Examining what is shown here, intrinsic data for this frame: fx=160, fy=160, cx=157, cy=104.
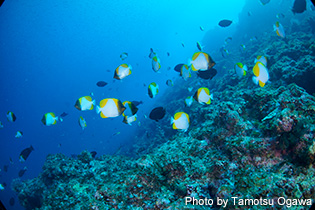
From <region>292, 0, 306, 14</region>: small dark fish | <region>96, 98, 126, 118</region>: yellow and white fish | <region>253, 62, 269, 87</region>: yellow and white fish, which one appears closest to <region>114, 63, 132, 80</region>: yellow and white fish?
<region>96, 98, 126, 118</region>: yellow and white fish

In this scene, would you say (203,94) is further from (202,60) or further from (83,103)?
(83,103)

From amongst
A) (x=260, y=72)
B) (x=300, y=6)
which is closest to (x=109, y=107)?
(x=260, y=72)

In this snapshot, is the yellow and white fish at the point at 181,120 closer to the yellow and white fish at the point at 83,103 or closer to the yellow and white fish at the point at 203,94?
the yellow and white fish at the point at 203,94

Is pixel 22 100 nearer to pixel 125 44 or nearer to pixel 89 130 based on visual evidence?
pixel 89 130

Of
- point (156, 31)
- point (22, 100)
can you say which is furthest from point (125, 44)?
point (22, 100)

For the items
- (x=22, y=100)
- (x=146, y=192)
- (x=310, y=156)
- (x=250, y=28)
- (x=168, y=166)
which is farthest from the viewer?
(x=22, y=100)

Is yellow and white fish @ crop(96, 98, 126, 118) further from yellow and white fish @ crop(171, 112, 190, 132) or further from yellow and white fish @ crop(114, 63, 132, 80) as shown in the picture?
yellow and white fish @ crop(114, 63, 132, 80)

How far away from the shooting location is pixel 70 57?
341ft

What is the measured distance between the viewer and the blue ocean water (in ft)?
175

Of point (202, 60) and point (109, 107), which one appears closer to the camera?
point (109, 107)

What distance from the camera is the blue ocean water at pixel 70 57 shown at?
53344mm

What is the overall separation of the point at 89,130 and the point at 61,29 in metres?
48.4

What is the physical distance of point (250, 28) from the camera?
23750 mm

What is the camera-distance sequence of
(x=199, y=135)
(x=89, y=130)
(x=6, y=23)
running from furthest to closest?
(x=89, y=130), (x=6, y=23), (x=199, y=135)
